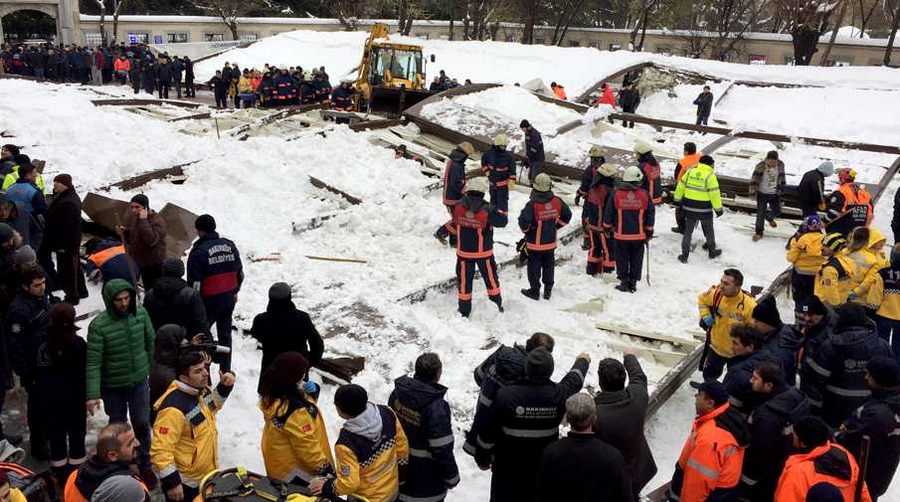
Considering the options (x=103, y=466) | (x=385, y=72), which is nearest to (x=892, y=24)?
(x=385, y=72)

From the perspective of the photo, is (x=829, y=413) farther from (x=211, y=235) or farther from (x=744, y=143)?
(x=744, y=143)

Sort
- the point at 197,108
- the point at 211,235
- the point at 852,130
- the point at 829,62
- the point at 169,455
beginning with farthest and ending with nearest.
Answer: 1. the point at 829,62
2. the point at 852,130
3. the point at 197,108
4. the point at 211,235
5. the point at 169,455

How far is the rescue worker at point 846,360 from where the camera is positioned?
17.1ft

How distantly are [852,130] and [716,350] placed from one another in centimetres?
1701

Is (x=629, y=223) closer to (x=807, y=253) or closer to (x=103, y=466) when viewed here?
(x=807, y=253)

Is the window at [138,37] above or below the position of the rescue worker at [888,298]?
above

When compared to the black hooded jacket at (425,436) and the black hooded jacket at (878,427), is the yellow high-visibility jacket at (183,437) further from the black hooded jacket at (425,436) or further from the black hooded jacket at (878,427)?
the black hooded jacket at (878,427)

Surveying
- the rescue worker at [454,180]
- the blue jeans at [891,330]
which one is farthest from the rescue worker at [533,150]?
the blue jeans at [891,330]

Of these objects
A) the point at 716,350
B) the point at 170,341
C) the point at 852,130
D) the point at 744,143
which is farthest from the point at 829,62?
the point at 170,341

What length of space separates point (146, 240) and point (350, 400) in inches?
157

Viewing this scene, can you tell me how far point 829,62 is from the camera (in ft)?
124

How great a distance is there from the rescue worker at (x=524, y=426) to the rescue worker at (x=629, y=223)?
504 centimetres

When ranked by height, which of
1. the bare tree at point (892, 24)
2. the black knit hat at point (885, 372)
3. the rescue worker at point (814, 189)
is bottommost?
the black knit hat at point (885, 372)

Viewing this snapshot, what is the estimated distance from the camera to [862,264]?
7160 millimetres
